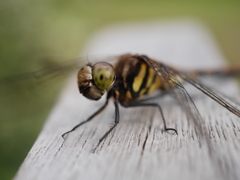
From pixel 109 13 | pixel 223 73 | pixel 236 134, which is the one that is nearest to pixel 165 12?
pixel 109 13

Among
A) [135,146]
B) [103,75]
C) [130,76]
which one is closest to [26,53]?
[130,76]

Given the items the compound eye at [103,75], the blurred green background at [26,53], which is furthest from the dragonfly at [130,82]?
the blurred green background at [26,53]

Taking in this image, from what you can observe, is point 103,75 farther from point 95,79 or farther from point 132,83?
point 132,83

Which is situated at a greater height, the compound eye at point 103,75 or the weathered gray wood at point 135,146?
the compound eye at point 103,75

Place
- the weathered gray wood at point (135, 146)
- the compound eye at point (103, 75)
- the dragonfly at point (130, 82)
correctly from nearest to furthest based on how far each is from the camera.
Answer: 1. the weathered gray wood at point (135, 146)
2. the dragonfly at point (130, 82)
3. the compound eye at point (103, 75)

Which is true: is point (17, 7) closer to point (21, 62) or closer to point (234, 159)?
point (21, 62)

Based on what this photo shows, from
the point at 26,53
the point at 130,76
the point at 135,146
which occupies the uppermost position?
the point at 130,76

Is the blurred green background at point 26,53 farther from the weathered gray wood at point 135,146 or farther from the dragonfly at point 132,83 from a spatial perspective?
the dragonfly at point 132,83
